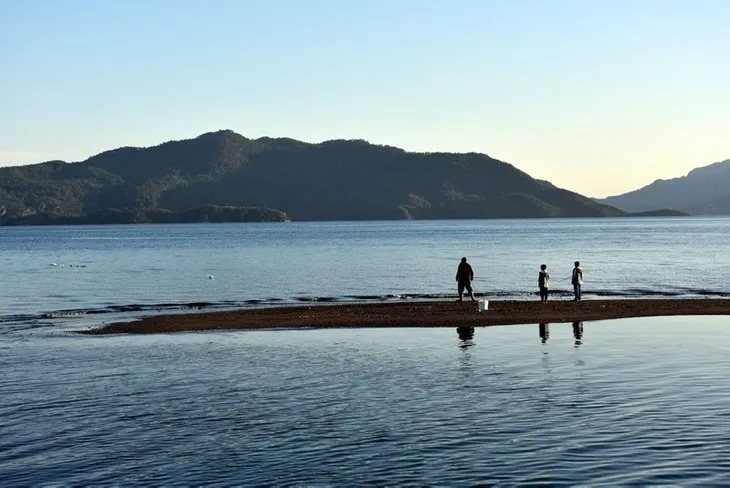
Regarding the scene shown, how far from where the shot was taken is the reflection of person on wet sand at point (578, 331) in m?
33.1

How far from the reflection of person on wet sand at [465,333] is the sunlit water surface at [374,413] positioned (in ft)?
2.92

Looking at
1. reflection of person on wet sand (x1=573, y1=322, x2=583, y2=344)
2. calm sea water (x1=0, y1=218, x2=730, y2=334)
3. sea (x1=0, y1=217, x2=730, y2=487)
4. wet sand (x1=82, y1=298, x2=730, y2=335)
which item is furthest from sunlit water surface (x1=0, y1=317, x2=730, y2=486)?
calm sea water (x1=0, y1=218, x2=730, y2=334)

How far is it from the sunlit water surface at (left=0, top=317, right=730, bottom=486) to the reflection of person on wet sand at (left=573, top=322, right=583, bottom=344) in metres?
0.32

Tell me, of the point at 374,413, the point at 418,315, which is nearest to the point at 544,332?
the point at 418,315

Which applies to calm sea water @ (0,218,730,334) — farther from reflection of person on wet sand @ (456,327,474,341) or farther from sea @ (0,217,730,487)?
reflection of person on wet sand @ (456,327,474,341)

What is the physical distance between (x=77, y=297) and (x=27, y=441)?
1700 inches

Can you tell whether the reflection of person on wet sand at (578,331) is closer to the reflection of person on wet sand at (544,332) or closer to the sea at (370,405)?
the sea at (370,405)

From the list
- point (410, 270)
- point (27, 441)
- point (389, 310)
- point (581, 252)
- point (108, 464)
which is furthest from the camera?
point (581, 252)

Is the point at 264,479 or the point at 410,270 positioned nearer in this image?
the point at 264,479

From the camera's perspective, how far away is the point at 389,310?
44812 millimetres

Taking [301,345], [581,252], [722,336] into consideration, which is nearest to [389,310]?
[301,345]

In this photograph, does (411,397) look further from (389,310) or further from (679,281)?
(679,281)

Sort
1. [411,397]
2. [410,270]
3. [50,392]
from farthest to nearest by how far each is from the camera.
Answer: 1. [410,270]
2. [50,392]
3. [411,397]

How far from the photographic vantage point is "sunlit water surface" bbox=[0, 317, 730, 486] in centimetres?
1683
